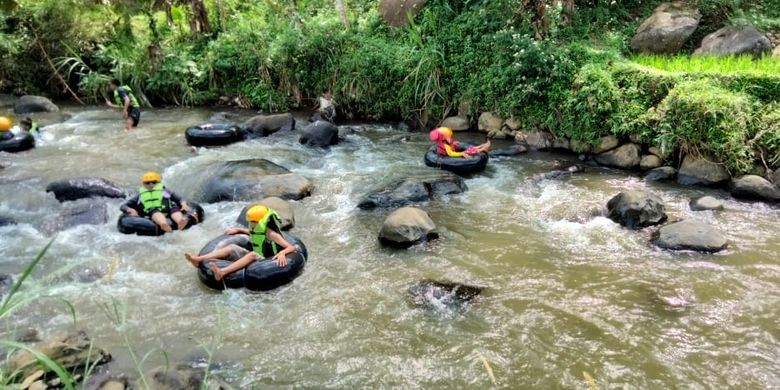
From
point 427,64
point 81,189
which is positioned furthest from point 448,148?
point 81,189

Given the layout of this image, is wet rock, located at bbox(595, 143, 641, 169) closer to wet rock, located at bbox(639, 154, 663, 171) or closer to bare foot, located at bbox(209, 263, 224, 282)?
wet rock, located at bbox(639, 154, 663, 171)

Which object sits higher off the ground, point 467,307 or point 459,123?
point 459,123

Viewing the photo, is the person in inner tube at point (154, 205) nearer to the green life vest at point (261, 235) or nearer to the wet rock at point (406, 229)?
the green life vest at point (261, 235)

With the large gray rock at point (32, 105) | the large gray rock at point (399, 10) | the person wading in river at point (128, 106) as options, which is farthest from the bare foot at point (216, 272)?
the large gray rock at point (32, 105)

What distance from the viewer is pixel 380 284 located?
6453 mm

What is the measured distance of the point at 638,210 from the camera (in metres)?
7.55

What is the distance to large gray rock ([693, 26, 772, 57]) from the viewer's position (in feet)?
35.0

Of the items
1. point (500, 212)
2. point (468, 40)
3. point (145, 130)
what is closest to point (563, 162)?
point (500, 212)

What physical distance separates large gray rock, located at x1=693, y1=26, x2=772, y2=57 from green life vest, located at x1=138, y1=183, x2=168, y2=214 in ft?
32.6

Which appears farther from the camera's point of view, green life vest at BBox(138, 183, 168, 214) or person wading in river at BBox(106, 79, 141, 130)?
person wading in river at BBox(106, 79, 141, 130)

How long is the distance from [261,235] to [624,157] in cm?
629

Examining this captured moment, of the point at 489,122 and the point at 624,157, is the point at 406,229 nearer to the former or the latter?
the point at 624,157

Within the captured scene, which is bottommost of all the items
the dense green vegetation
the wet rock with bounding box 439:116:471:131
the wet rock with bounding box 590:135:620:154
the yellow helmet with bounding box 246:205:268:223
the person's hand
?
the person's hand

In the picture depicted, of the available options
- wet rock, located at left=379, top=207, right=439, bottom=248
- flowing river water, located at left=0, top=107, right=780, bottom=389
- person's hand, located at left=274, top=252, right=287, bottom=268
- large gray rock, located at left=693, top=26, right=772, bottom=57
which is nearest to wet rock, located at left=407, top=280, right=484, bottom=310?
flowing river water, located at left=0, top=107, right=780, bottom=389
